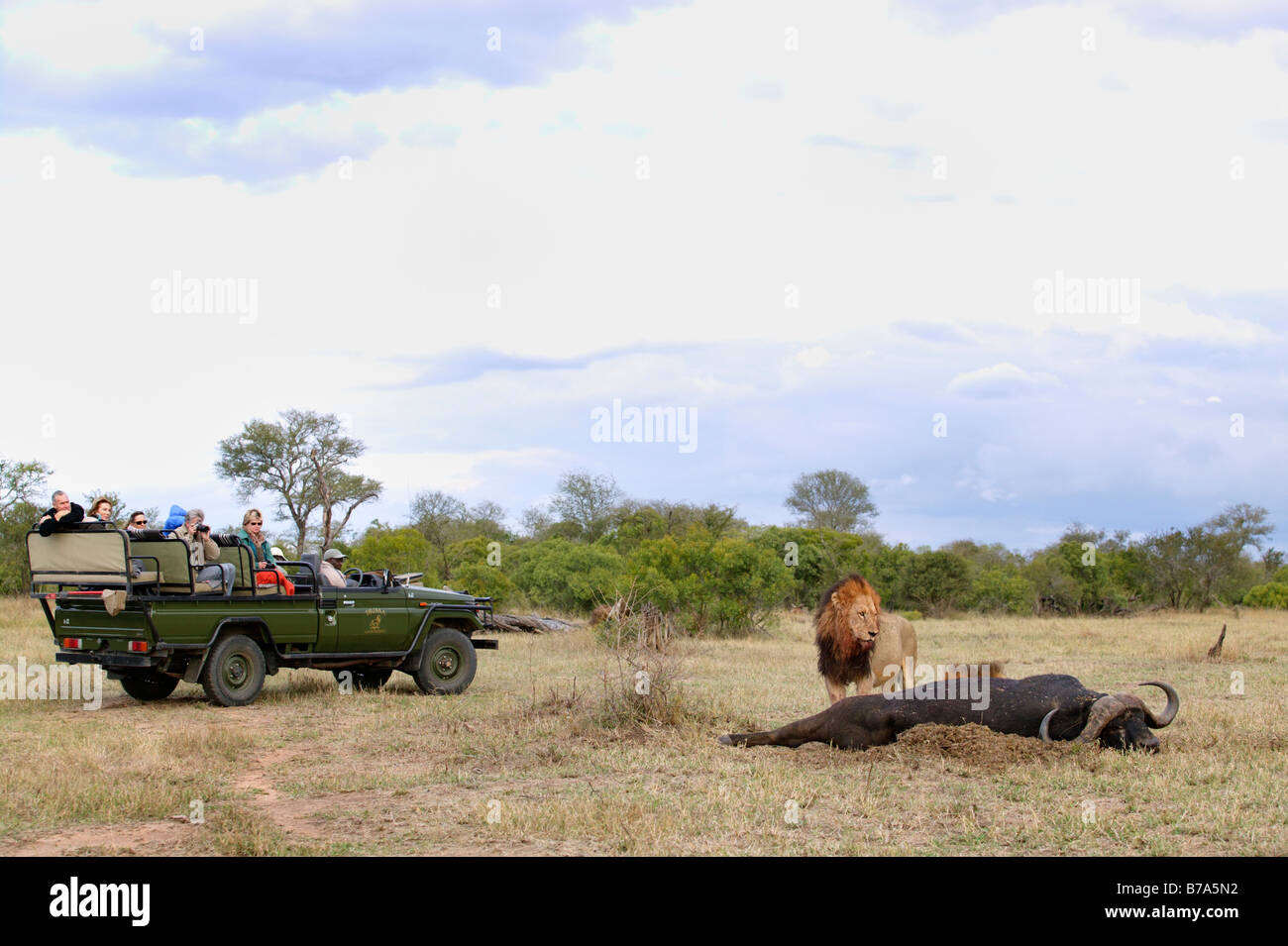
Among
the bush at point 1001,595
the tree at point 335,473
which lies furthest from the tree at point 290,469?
the bush at point 1001,595

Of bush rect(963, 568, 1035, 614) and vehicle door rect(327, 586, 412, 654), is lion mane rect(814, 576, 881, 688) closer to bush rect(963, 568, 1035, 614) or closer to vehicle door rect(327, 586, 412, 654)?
vehicle door rect(327, 586, 412, 654)

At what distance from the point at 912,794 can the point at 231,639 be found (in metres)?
7.61

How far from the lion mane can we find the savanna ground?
0.83m

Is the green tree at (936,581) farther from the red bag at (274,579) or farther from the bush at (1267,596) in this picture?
the red bag at (274,579)

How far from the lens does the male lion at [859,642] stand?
33.7ft

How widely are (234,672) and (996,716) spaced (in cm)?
779

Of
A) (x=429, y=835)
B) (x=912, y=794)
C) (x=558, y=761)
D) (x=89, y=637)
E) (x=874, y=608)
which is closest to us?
(x=429, y=835)

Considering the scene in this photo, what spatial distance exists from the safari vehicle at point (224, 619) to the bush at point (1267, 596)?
3848 centimetres

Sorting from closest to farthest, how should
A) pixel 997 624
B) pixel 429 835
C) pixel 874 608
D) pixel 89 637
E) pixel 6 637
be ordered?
pixel 429 835 < pixel 874 608 < pixel 89 637 < pixel 6 637 < pixel 997 624

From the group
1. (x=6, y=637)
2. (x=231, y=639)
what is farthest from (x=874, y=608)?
(x=6, y=637)

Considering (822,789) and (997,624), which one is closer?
(822,789)

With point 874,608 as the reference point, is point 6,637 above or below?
below

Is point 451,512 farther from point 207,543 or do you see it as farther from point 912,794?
point 912,794
